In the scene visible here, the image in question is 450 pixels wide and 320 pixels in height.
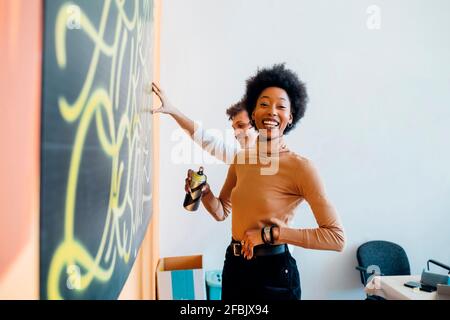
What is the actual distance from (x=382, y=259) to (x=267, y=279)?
48.1 inches

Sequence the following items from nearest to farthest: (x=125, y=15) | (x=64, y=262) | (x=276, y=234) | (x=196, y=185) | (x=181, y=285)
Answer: (x=64, y=262)
(x=125, y=15)
(x=276, y=234)
(x=196, y=185)
(x=181, y=285)

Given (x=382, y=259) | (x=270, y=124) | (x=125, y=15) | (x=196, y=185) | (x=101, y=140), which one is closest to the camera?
(x=101, y=140)

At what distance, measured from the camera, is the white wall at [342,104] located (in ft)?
5.73

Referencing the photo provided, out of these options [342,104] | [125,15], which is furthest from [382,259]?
[125,15]

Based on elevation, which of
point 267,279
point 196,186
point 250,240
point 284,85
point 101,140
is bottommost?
point 267,279

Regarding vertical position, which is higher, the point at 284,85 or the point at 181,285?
the point at 284,85

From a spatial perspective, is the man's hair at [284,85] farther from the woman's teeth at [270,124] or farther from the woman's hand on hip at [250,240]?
the woman's hand on hip at [250,240]

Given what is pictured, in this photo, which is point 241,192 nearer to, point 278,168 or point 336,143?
point 278,168

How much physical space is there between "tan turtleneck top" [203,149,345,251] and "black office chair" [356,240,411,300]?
3.68 feet

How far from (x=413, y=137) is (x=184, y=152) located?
4.06ft

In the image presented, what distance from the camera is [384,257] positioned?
1842 millimetres

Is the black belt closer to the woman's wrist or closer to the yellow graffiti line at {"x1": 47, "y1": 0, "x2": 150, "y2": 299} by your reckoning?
the woman's wrist

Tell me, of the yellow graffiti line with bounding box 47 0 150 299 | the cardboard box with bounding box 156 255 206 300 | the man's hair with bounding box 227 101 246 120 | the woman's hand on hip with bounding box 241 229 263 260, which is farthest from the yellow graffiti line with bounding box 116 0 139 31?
the cardboard box with bounding box 156 255 206 300

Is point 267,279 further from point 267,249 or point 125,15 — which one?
point 125,15
